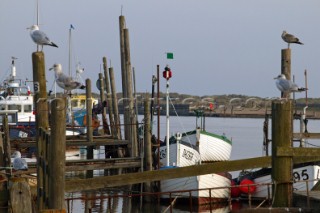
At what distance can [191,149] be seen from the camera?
1123 inches

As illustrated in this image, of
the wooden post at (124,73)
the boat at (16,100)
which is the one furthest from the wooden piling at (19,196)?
the boat at (16,100)

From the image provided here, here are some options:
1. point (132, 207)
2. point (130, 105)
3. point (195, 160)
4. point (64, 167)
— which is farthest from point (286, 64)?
point (130, 105)

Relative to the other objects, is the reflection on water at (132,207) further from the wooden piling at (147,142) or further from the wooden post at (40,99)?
the wooden post at (40,99)

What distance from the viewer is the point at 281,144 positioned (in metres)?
13.1

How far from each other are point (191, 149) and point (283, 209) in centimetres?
1538

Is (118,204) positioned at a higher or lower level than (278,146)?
lower

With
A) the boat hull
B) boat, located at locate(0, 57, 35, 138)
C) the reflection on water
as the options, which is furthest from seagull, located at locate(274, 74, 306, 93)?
boat, located at locate(0, 57, 35, 138)

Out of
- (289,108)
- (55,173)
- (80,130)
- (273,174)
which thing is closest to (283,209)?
(273,174)

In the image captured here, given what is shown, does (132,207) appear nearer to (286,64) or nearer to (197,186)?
(197,186)

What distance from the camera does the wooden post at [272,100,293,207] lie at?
13.1 meters

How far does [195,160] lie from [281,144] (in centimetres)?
1535

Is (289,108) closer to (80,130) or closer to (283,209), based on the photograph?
(283,209)

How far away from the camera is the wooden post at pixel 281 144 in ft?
42.9

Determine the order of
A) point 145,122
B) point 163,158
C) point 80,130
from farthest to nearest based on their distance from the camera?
point 80,130 < point 163,158 < point 145,122
